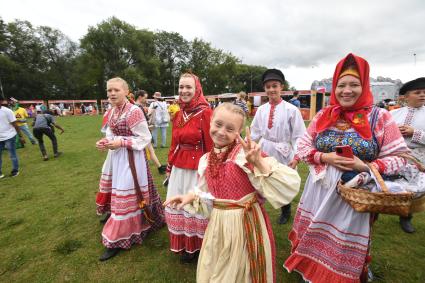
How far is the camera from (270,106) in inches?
148

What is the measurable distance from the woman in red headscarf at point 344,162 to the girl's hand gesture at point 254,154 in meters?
0.75

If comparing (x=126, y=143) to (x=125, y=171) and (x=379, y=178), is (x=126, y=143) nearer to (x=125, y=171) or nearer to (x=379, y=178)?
(x=125, y=171)

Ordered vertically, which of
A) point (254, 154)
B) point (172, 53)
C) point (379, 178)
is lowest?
point (379, 178)

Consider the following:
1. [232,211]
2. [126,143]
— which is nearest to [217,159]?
[232,211]

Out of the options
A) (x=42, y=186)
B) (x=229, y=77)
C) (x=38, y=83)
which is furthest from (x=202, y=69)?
(x=42, y=186)

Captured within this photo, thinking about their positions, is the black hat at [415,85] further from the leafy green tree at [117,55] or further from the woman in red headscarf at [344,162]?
the leafy green tree at [117,55]

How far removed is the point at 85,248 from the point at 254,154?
318cm

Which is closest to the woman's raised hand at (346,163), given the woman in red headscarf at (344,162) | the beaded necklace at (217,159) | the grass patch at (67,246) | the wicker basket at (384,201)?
the woman in red headscarf at (344,162)

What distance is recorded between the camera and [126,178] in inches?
127

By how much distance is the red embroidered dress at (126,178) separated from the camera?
3201mm

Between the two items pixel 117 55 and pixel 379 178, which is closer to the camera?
pixel 379 178

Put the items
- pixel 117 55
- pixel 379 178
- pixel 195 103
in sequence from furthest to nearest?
pixel 117 55, pixel 195 103, pixel 379 178

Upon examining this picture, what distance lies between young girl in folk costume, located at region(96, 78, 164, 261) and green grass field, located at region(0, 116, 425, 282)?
0.91 feet

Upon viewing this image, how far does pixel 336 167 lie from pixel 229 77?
199 ft
